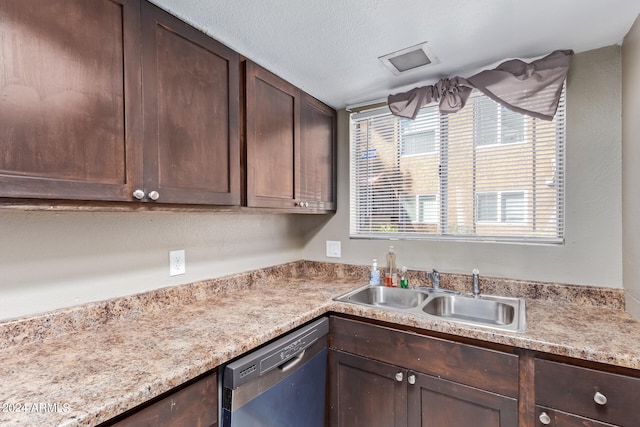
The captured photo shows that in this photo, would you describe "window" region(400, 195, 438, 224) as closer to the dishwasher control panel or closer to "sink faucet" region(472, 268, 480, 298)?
"sink faucet" region(472, 268, 480, 298)

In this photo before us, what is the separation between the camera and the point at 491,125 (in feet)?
5.63

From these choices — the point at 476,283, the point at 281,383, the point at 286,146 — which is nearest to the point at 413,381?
the point at 281,383

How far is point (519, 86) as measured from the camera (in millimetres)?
1530

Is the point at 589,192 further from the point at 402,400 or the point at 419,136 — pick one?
the point at 402,400

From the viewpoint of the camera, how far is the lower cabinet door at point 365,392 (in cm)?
133

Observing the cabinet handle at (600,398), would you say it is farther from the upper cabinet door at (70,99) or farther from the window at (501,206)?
the upper cabinet door at (70,99)

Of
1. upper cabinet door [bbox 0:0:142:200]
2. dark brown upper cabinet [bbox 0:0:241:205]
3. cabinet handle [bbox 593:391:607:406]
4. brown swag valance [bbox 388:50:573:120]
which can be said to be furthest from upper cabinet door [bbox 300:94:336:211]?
cabinet handle [bbox 593:391:607:406]

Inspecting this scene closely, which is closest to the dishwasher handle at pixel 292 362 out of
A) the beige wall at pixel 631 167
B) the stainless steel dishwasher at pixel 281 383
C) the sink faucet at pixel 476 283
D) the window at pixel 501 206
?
the stainless steel dishwasher at pixel 281 383

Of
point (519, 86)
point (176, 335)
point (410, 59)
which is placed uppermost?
point (410, 59)

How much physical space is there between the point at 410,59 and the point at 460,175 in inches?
28.3

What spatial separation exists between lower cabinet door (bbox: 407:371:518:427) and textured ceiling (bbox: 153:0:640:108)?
4.79ft

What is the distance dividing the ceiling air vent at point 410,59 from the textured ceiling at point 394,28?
0.11 ft

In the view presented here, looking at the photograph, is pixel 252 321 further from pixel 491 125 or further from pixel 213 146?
pixel 491 125

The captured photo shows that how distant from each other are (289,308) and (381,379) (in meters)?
0.52
